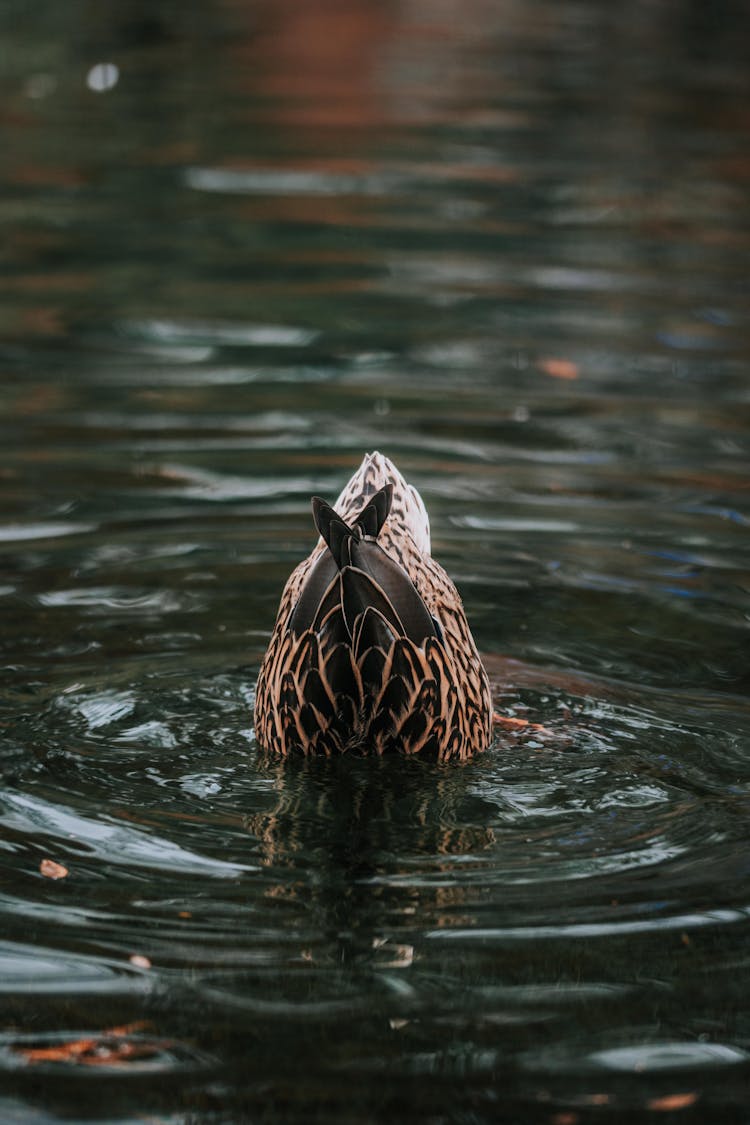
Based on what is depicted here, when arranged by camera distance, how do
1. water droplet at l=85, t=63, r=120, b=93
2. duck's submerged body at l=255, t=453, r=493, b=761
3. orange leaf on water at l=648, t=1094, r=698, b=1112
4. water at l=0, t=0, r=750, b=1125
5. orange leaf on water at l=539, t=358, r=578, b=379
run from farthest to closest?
water droplet at l=85, t=63, r=120, b=93 → orange leaf on water at l=539, t=358, r=578, b=379 → duck's submerged body at l=255, t=453, r=493, b=761 → water at l=0, t=0, r=750, b=1125 → orange leaf on water at l=648, t=1094, r=698, b=1112

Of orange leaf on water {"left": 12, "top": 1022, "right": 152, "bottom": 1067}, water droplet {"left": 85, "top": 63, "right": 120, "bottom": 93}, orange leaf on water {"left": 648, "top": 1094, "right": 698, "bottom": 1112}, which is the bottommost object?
orange leaf on water {"left": 648, "top": 1094, "right": 698, "bottom": 1112}

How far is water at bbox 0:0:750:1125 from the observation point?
4.68m

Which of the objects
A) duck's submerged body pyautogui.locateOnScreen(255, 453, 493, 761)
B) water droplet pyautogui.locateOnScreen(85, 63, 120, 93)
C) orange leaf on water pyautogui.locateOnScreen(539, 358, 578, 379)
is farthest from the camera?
water droplet pyautogui.locateOnScreen(85, 63, 120, 93)

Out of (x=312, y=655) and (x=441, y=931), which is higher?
(x=312, y=655)

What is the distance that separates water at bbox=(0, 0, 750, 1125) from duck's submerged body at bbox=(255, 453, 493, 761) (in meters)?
0.16

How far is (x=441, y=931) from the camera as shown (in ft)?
17.0

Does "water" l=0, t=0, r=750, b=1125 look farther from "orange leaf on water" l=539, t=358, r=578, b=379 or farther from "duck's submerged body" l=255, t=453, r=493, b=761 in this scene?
"duck's submerged body" l=255, t=453, r=493, b=761

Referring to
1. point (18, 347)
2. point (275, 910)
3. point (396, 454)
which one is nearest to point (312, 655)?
point (275, 910)

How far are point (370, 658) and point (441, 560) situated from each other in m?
2.48

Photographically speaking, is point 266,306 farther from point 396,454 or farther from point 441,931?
point 441,931

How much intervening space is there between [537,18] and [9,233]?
1765 centimetres

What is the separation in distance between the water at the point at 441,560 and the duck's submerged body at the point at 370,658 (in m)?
0.16

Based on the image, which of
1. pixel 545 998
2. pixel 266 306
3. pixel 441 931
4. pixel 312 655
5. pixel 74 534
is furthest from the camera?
pixel 266 306

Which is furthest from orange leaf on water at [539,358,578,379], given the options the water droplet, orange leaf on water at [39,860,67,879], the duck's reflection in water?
the water droplet
